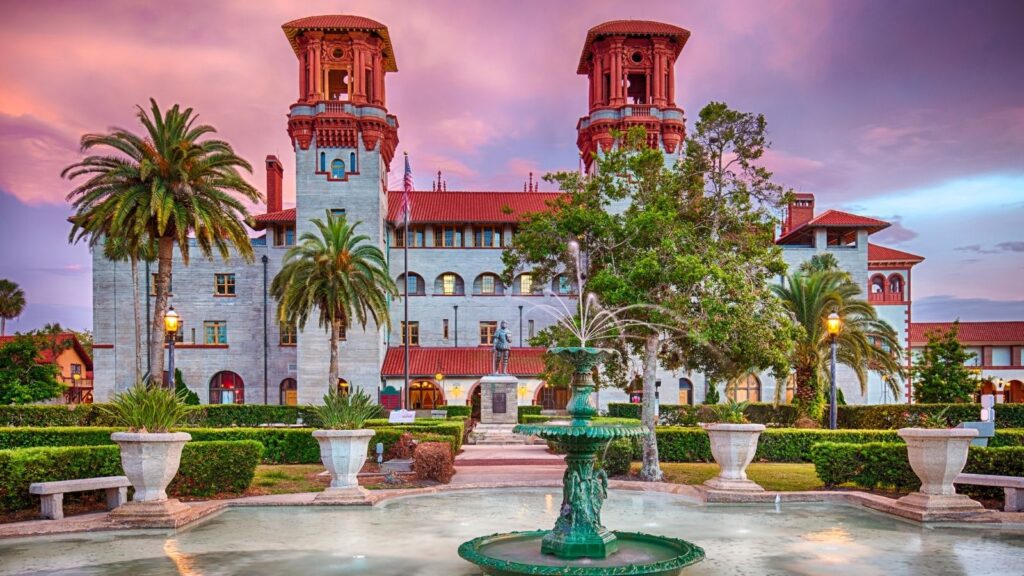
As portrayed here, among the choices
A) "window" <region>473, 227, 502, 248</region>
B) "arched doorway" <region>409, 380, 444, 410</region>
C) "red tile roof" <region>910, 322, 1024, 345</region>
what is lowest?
"arched doorway" <region>409, 380, 444, 410</region>

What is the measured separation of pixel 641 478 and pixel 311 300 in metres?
24.9

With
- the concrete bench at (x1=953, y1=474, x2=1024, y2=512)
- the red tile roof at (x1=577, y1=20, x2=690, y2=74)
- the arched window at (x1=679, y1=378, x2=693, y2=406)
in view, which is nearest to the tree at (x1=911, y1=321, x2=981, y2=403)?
the arched window at (x1=679, y1=378, x2=693, y2=406)

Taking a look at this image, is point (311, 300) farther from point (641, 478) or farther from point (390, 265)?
point (641, 478)

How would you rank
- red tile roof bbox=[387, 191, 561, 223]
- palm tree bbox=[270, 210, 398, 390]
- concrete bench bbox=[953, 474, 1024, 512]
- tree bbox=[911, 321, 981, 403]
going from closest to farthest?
1. concrete bench bbox=[953, 474, 1024, 512]
2. palm tree bbox=[270, 210, 398, 390]
3. tree bbox=[911, 321, 981, 403]
4. red tile roof bbox=[387, 191, 561, 223]

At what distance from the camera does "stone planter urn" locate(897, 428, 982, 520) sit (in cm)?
1405

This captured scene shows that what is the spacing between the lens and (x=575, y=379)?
1145 centimetres

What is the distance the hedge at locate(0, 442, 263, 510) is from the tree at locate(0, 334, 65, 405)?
39.9 metres

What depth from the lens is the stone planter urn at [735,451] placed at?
17094mm

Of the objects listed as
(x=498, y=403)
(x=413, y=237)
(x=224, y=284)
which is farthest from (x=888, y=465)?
(x=224, y=284)

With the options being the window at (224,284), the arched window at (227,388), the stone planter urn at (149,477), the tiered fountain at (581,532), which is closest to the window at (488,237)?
the window at (224,284)

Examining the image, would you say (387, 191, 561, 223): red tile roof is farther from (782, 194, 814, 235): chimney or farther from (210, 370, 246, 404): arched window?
(782, 194, 814, 235): chimney

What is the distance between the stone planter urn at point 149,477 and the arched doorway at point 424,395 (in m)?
42.8

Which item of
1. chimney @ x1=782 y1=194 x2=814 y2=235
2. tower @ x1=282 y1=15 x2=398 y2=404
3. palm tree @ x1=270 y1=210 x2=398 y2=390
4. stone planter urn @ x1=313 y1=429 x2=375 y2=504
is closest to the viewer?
stone planter urn @ x1=313 y1=429 x2=375 y2=504

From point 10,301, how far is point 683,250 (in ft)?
331
